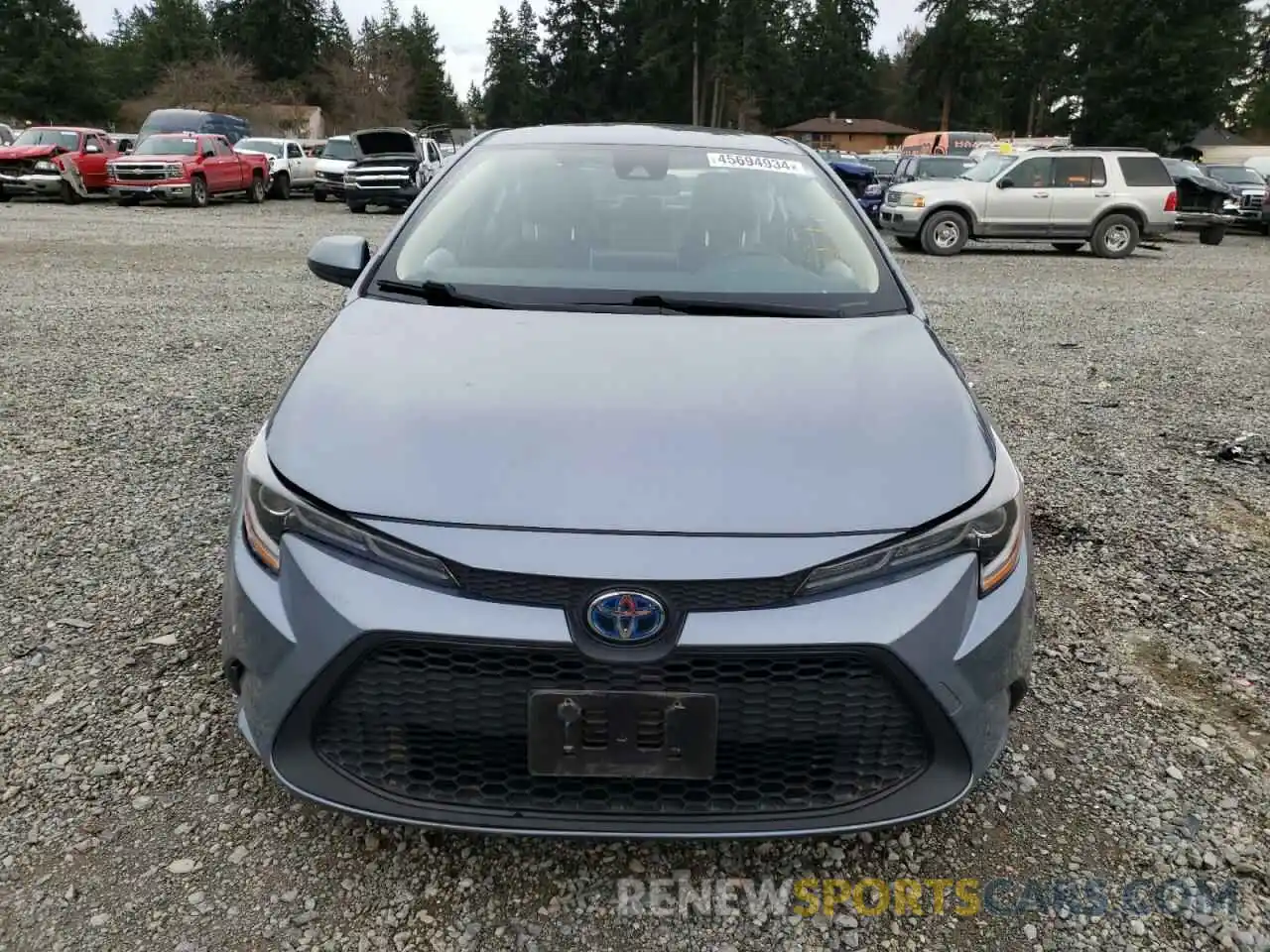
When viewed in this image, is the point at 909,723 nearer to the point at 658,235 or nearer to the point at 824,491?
the point at 824,491

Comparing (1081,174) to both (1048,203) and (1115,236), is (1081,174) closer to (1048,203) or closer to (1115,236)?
(1048,203)

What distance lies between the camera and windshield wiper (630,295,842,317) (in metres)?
2.71

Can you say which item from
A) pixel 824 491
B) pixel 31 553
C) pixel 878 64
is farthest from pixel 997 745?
pixel 878 64

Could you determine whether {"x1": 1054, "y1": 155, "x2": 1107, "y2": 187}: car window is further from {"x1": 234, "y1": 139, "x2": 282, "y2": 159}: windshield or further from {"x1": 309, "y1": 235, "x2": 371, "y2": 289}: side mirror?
{"x1": 234, "y1": 139, "x2": 282, "y2": 159}: windshield

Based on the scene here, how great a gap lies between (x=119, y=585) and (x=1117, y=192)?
52.4 feet

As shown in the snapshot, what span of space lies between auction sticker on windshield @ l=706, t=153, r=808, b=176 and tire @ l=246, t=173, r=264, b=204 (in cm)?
2261

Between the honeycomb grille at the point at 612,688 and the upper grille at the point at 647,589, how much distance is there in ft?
0.29

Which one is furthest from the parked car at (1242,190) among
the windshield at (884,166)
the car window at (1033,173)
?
the windshield at (884,166)

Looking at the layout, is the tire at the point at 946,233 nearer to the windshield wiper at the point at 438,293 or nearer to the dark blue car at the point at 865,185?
the dark blue car at the point at 865,185

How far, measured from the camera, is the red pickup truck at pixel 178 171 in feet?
67.4

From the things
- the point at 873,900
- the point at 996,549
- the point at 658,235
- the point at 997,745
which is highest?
the point at 658,235

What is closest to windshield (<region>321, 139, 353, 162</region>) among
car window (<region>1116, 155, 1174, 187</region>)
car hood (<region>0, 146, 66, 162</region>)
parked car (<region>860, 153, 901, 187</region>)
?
car hood (<region>0, 146, 66, 162</region>)

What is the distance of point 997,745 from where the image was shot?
1948 mm

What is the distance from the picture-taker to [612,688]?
1.76 metres
